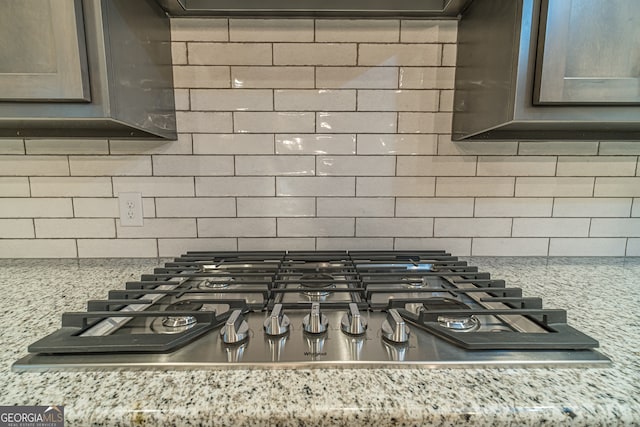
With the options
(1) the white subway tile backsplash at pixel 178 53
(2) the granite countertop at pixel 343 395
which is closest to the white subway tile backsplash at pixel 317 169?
(1) the white subway tile backsplash at pixel 178 53

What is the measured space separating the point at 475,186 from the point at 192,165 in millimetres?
1007

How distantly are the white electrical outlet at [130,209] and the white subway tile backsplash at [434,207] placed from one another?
0.92 meters

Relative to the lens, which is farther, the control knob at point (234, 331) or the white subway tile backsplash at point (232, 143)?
the white subway tile backsplash at point (232, 143)

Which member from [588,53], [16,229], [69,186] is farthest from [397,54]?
[16,229]

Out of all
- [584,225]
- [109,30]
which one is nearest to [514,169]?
[584,225]

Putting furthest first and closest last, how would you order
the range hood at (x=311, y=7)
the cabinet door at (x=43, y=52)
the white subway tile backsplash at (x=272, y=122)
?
the white subway tile backsplash at (x=272, y=122) < the range hood at (x=311, y=7) < the cabinet door at (x=43, y=52)

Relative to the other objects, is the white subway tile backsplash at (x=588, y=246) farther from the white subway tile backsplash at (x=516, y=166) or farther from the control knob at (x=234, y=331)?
the control knob at (x=234, y=331)

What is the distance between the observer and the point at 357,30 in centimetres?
100

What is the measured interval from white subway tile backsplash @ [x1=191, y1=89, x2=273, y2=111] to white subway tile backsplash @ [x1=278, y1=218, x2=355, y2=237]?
41 cm

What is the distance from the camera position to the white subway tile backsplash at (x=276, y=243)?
3.57 ft

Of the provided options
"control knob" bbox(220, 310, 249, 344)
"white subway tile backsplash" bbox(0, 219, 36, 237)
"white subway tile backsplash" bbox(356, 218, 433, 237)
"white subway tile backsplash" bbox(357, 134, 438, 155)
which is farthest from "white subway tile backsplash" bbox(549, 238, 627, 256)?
"white subway tile backsplash" bbox(0, 219, 36, 237)

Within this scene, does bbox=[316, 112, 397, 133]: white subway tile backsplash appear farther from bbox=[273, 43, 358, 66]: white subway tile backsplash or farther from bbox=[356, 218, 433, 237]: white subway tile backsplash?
bbox=[356, 218, 433, 237]: white subway tile backsplash

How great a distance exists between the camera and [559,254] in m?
1.10

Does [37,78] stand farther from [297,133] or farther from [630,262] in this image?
[630,262]
